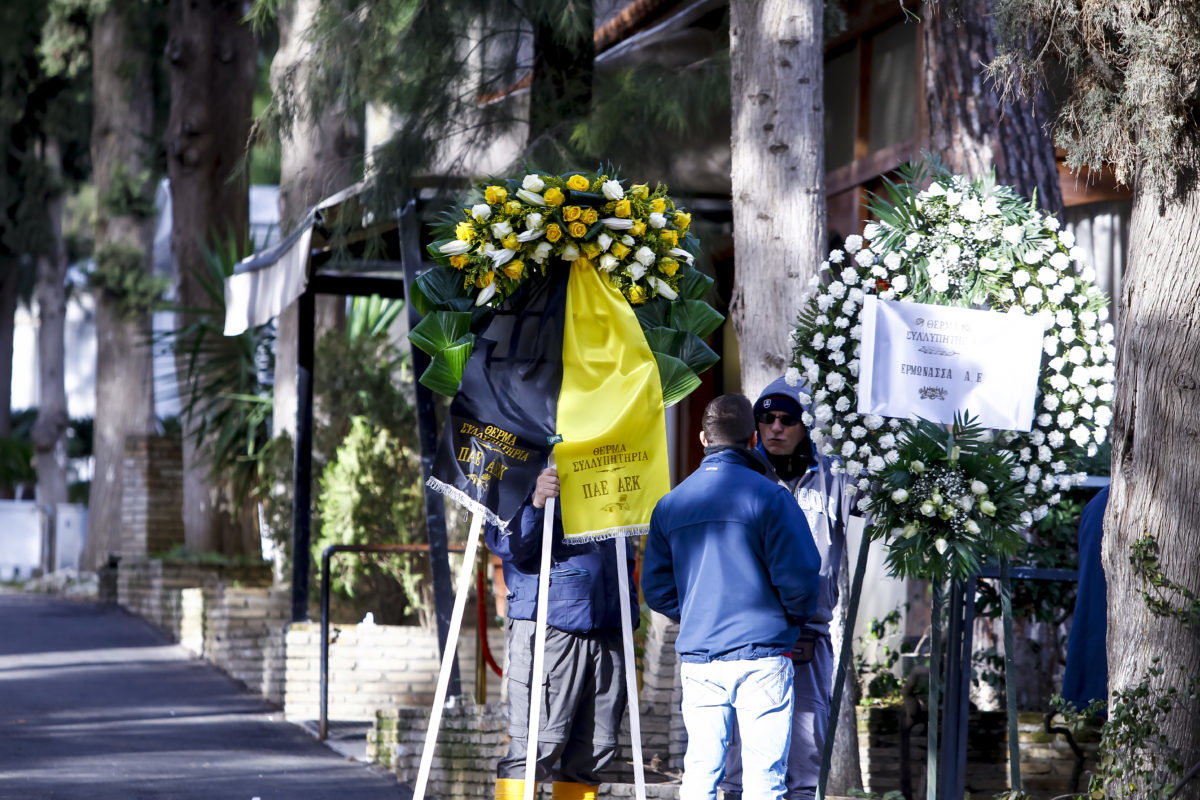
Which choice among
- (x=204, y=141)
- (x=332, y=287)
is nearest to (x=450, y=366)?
(x=332, y=287)

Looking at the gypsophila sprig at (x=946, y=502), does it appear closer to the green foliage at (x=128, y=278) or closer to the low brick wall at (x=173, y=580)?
the low brick wall at (x=173, y=580)

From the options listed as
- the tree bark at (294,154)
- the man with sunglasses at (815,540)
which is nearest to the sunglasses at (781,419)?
the man with sunglasses at (815,540)

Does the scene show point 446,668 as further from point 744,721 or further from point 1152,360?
point 1152,360

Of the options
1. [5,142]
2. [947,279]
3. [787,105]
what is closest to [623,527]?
[947,279]

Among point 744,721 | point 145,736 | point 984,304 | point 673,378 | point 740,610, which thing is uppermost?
point 984,304

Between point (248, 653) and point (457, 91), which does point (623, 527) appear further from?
point (248, 653)

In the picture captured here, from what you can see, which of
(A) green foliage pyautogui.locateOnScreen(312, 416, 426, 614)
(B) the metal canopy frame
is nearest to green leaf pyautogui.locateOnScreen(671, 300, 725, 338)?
(B) the metal canopy frame

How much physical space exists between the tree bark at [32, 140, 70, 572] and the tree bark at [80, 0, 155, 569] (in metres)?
6.43

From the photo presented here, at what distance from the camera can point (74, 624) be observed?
14.8 m

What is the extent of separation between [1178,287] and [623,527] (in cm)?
197

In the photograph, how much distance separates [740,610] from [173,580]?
10.9 metres

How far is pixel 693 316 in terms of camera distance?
18.6 ft

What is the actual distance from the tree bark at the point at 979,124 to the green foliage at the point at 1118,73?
8.78ft

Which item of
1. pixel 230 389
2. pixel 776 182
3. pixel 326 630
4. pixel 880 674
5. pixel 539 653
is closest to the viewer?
pixel 539 653
